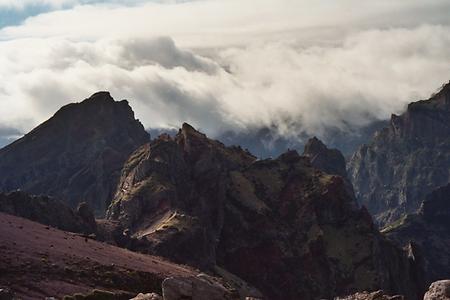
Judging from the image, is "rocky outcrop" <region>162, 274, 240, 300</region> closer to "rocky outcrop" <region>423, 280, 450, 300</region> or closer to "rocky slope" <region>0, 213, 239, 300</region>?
"rocky slope" <region>0, 213, 239, 300</region>

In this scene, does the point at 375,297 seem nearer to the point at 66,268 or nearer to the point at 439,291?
the point at 439,291

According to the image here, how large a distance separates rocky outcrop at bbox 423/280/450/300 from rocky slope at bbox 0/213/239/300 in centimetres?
2768

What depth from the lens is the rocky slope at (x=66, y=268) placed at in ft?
326

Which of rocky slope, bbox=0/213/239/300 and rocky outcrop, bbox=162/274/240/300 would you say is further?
rocky slope, bbox=0/213/239/300

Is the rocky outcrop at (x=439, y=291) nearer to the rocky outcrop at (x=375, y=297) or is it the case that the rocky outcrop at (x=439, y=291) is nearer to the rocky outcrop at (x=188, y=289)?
the rocky outcrop at (x=375, y=297)

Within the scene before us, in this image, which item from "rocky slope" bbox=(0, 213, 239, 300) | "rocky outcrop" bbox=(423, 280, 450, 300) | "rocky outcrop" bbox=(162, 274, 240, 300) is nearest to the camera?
"rocky outcrop" bbox=(423, 280, 450, 300)

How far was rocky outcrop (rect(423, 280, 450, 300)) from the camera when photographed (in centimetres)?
5434

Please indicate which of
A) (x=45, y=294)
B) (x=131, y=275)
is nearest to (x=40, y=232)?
(x=131, y=275)

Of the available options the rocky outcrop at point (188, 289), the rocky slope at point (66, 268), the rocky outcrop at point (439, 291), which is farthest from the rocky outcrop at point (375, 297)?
the rocky slope at point (66, 268)

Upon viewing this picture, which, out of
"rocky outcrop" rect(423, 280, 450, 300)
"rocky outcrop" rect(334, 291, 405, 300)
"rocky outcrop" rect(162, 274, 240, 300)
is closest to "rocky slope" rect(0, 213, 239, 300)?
"rocky outcrop" rect(162, 274, 240, 300)

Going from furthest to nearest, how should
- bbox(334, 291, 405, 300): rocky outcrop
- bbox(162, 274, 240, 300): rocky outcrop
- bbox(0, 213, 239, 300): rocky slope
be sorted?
bbox(0, 213, 239, 300): rocky slope < bbox(334, 291, 405, 300): rocky outcrop < bbox(162, 274, 240, 300): rocky outcrop

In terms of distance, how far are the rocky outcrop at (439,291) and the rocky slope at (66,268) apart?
90.8 feet

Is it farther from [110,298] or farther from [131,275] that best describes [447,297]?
[131,275]

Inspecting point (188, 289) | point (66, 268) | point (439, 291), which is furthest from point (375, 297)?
point (66, 268)
